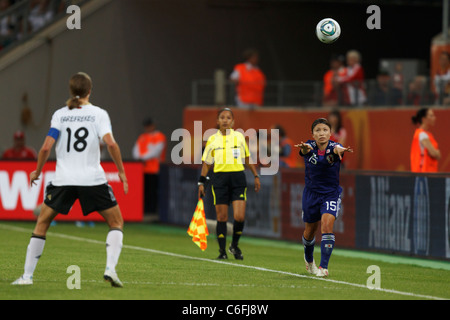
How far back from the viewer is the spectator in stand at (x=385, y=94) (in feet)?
73.9

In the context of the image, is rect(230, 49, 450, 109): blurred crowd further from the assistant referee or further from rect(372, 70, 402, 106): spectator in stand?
the assistant referee

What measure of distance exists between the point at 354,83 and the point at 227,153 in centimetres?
898

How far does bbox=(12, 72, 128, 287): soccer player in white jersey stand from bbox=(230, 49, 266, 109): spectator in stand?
49.0 feet

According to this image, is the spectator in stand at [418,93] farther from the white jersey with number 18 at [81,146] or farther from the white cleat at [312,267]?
the white jersey with number 18 at [81,146]

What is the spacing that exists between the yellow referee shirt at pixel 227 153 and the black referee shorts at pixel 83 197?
4.28 meters

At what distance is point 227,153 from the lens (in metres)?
15.0

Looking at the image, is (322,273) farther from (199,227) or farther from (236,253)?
(199,227)

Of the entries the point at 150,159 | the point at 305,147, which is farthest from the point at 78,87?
the point at 150,159

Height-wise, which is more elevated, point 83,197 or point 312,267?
point 83,197

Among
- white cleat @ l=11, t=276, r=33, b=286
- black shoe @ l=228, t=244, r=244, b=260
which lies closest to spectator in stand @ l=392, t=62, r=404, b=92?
black shoe @ l=228, t=244, r=244, b=260

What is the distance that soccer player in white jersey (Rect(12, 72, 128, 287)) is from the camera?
35.3 ft

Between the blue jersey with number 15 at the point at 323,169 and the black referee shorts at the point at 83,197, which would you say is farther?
the blue jersey with number 15 at the point at 323,169

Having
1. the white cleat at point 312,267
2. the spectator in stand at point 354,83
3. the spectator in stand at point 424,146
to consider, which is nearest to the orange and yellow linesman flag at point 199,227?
the white cleat at point 312,267

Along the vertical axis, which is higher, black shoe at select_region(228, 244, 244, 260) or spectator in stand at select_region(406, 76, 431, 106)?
spectator in stand at select_region(406, 76, 431, 106)
